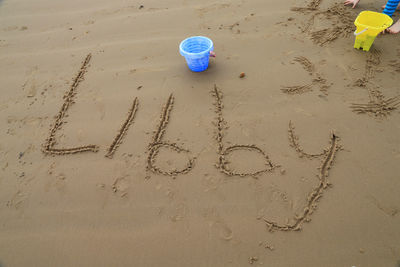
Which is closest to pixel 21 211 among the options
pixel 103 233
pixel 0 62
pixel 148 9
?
pixel 103 233

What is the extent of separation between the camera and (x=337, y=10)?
2.75 metres

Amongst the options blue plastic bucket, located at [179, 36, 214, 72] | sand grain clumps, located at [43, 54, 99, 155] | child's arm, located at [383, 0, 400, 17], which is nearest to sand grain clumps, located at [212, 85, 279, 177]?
blue plastic bucket, located at [179, 36, 214, 72]

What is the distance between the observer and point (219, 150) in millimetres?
1721

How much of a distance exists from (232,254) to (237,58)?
5.75 feet

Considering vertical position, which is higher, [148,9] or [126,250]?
[148,9]

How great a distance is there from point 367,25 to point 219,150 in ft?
6.22

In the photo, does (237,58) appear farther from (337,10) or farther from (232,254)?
(232,254)

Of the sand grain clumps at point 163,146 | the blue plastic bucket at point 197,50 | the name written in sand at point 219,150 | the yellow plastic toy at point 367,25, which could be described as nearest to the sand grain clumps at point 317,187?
the name written in sand at point 219,150

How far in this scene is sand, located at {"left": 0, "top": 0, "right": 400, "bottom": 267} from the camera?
53.9 inches

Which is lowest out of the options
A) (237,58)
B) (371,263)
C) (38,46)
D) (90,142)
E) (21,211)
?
(371,263)

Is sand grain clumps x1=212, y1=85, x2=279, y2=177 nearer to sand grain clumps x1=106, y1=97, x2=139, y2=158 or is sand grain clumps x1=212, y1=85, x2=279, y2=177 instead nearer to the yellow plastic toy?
sand grain clumps x1=106, y1=97, x2=139, y2=158

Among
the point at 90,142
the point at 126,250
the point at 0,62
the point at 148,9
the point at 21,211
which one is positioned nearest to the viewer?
the point at 126,250

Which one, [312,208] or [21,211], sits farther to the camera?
[21,211]

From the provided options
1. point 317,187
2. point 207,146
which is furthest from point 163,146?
point 317,187
